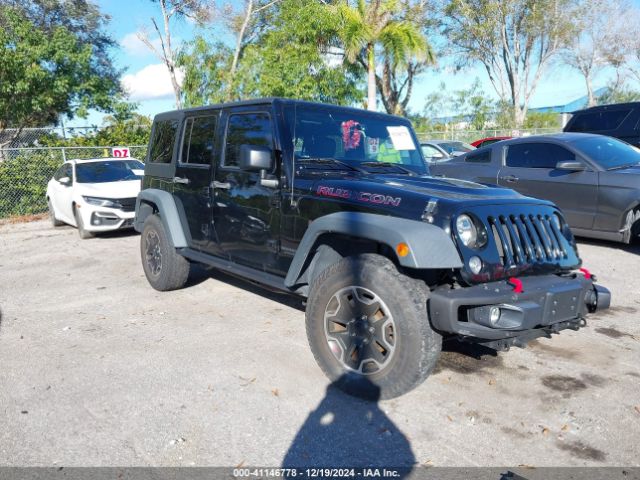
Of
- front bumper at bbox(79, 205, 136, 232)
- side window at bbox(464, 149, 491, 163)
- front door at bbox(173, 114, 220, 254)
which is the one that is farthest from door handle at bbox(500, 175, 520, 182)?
front bumper at bbox(79, 205, 136, 232)

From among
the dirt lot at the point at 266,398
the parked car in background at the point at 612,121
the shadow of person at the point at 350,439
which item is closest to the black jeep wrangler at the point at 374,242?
the shadow of person at the point at 350,439

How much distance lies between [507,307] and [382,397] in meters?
0.94

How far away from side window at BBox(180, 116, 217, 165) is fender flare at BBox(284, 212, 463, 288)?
193cm

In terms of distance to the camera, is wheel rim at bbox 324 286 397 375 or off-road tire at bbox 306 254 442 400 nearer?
off-road tire at bbox 306 254 442 400

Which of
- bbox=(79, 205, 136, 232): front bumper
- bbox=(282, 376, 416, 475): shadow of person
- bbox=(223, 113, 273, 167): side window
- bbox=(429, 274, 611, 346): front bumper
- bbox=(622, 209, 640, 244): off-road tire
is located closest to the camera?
bbox=(282, 376, 416, 475): shadow of person

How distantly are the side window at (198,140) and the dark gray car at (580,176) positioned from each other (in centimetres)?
479

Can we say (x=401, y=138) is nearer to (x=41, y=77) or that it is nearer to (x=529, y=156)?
(x=529, y=156)

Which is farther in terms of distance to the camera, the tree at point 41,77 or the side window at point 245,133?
the tree at point 41,77

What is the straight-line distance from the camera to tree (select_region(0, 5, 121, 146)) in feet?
49.1

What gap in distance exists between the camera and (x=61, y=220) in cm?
1152

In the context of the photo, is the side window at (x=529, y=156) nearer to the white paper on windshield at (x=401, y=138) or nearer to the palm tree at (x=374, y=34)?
the white paper on windshield at (x=401, y=138)

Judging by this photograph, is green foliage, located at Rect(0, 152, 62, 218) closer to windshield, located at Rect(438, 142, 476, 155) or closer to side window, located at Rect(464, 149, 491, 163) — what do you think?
side window, located at Rect(464, 149, 491, 163)

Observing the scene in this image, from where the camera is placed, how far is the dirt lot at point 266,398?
299 cm

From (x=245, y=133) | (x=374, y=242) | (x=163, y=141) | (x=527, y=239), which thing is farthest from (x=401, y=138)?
(x=163, y=141)
